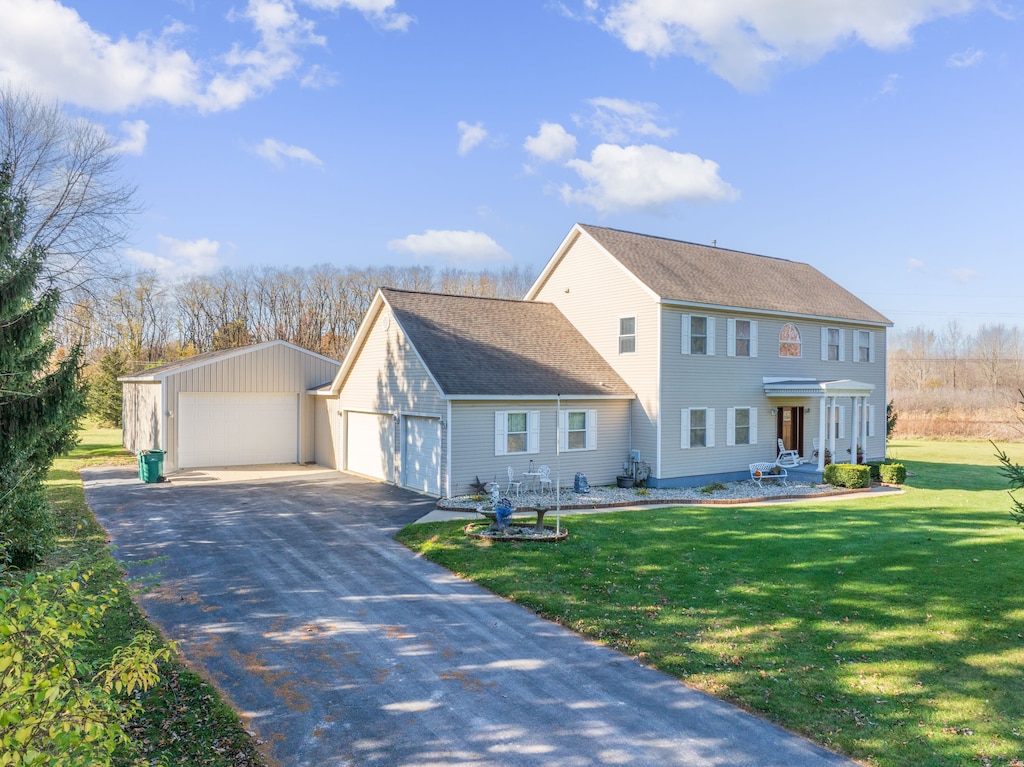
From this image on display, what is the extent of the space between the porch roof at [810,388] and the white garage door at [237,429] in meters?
18.3

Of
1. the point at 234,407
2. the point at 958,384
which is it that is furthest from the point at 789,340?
the point at 958,384

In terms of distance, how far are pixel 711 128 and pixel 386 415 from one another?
14.6m

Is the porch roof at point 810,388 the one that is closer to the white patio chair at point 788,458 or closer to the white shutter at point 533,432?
the white patio chair at point 788,458

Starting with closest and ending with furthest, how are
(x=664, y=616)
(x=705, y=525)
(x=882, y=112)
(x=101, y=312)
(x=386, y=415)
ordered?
(x=664, y=616) → (x=705, y=525) → (x=882, y=112) → (x=386, y=415) → (x=101, y=312)

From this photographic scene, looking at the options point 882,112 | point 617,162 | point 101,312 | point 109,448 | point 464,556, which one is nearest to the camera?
point 464,556

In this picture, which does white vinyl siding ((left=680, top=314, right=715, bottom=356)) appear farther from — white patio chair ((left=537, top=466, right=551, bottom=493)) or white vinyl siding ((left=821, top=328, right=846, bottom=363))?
white vinyl siding ((left=821, top=328, right=846, bottom=363))

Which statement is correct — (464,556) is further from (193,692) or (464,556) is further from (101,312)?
(101,312)

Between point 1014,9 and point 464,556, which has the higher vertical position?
point 1014,9

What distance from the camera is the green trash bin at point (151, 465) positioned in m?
20.8

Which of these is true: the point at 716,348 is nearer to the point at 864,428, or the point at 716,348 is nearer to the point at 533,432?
the point at 533,432

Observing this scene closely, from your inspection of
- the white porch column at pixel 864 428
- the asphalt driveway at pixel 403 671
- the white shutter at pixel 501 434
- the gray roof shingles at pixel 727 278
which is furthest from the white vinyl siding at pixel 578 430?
the white porch column at pixel 864 428

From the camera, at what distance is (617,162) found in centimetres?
3512

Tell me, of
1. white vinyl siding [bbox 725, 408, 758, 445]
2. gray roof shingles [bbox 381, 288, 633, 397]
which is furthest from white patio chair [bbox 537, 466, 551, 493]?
white vinyl siding [bbox 725, 408, 758, 445]

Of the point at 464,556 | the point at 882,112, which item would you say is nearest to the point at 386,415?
the point at 464,556
